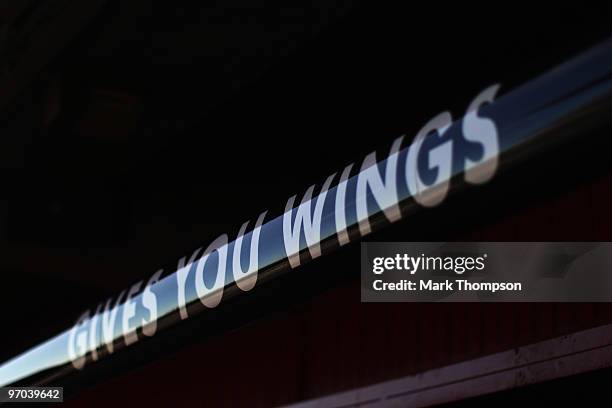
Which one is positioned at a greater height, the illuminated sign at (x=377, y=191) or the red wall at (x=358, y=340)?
the red wall at (x=358, y=340)

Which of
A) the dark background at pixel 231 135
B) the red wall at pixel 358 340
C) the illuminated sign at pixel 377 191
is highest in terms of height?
the dark background at pixel 231 135

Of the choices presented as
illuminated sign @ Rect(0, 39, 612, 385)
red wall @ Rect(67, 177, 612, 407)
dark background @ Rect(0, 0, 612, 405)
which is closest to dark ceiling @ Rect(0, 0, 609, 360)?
dark background @ Rect(0, 0, 612, 405)

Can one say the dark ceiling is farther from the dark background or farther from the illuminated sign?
the illuminated sign

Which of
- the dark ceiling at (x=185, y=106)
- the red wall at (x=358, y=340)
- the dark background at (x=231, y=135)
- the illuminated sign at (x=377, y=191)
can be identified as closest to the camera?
the illuminated sign at (x=377, y=191)

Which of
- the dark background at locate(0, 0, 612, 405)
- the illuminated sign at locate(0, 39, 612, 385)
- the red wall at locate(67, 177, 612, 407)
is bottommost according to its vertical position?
the illuminated sign at locate(0, 39, 612, 385)

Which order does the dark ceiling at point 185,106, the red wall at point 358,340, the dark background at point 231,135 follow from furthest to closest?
the dark ceiling at point 185,106 → the dark background at point 231,135 → the red wall at point 358,340

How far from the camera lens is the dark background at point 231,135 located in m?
2.37

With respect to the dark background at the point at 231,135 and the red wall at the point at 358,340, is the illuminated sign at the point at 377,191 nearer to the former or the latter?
the dark background at the point at 231,135

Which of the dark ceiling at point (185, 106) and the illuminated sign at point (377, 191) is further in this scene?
the dark ceiling at point (185, 106)

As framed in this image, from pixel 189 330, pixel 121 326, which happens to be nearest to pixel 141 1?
pixel 121 326

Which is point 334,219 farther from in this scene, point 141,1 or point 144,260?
point 144,260

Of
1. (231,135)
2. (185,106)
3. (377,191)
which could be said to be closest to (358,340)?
(231,135)

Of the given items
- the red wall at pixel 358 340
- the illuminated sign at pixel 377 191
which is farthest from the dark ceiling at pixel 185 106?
the red wall at pixel 358 340

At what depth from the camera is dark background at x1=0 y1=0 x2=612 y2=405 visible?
2369 mm
